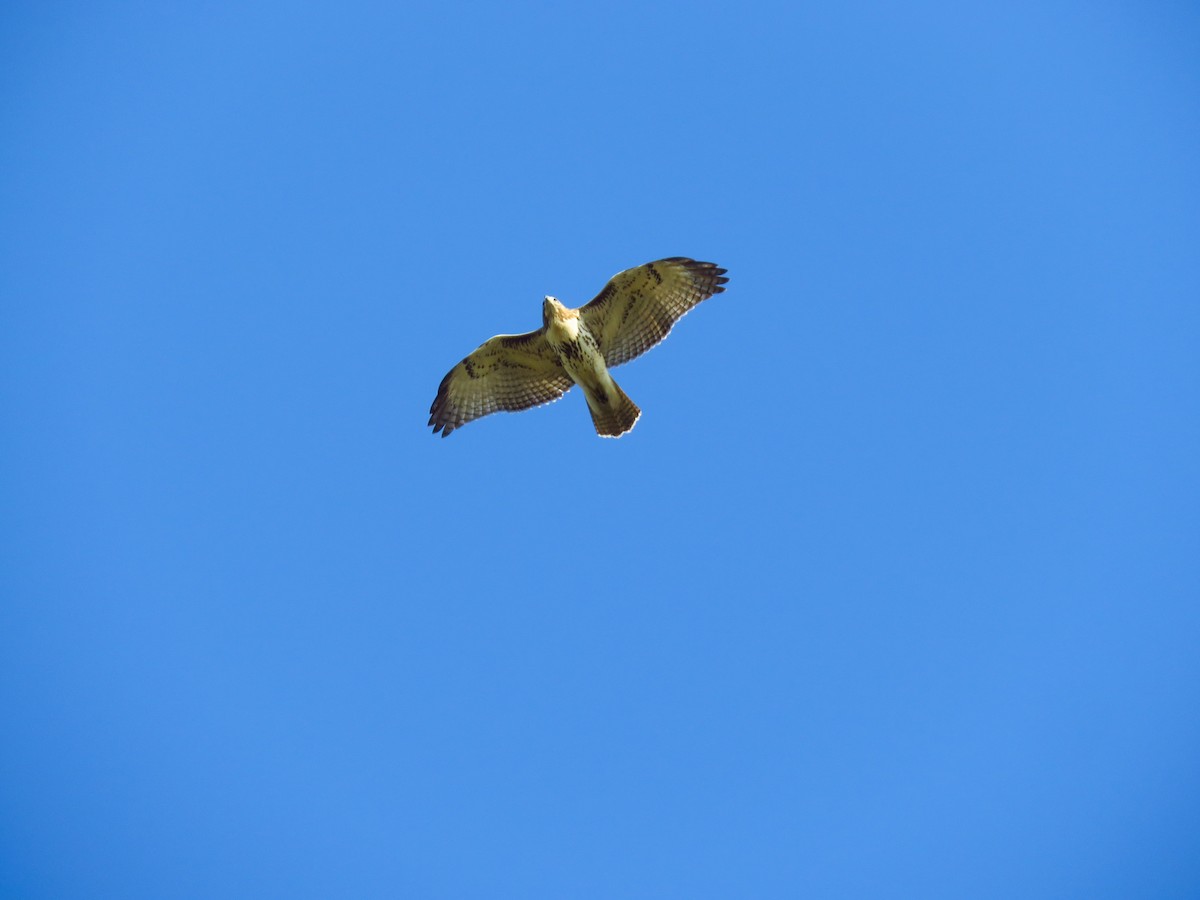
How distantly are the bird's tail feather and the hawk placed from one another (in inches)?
0.5

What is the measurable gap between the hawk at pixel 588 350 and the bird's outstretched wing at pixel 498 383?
0.04 feet

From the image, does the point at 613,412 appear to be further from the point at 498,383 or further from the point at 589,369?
the point at 498,383

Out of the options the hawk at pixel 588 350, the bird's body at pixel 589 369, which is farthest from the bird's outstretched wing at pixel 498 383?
the bird's body at pixel 589 369

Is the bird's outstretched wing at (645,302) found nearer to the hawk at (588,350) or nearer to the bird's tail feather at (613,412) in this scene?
the hawk at (588,350)

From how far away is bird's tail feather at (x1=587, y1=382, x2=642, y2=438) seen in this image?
1152 cm

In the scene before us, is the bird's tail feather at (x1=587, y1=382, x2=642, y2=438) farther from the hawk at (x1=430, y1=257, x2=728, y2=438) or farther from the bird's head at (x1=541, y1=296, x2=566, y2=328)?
the bird's head at (x1=541, y1=296, x2=566, y2=328)

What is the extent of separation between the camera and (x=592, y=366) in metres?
11.3

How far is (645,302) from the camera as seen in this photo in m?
11.3

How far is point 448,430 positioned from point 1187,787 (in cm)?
2488

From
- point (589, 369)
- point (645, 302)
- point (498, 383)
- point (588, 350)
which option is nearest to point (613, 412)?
point (589, 369)

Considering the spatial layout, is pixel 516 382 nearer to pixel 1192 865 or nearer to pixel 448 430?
pixel 448 430

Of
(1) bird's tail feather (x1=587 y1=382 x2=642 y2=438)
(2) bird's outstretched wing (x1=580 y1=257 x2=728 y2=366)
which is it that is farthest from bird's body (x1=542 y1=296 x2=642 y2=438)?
(2) bird's outstretched wing (x1=580 y1=257 x2=728 y2=366)

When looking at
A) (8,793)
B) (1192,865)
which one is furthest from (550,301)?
(8,793)

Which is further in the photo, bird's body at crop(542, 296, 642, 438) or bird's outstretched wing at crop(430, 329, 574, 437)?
bird's outstretched wing at crop(430, 329, 574, 437)
